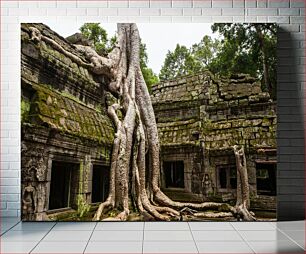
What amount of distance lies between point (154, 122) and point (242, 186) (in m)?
1.07

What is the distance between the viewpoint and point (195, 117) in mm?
4480

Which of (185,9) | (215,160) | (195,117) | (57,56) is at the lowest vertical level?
(215,160)

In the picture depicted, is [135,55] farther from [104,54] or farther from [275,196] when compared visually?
[275,196]

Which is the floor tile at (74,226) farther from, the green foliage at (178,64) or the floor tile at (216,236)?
the green foliage at (178,64)

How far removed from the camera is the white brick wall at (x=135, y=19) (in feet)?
14.5

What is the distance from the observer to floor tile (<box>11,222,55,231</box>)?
4.03m

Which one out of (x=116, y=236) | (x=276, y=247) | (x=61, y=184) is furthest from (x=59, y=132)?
(x=276, y=247)

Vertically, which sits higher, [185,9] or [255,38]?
[185,9]

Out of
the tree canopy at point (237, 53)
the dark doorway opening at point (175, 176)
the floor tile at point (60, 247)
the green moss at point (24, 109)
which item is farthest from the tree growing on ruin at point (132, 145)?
the floor tile at point (60, 247)

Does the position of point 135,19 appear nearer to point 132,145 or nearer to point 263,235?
point 132,145

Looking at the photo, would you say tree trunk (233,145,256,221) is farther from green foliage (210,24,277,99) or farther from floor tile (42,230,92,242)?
floor tile (42,230,92,242)

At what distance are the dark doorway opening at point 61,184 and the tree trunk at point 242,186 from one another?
63.0 inches

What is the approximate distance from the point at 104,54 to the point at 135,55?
1.03ft

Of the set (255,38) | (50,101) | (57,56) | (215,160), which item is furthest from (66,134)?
(255,38)
